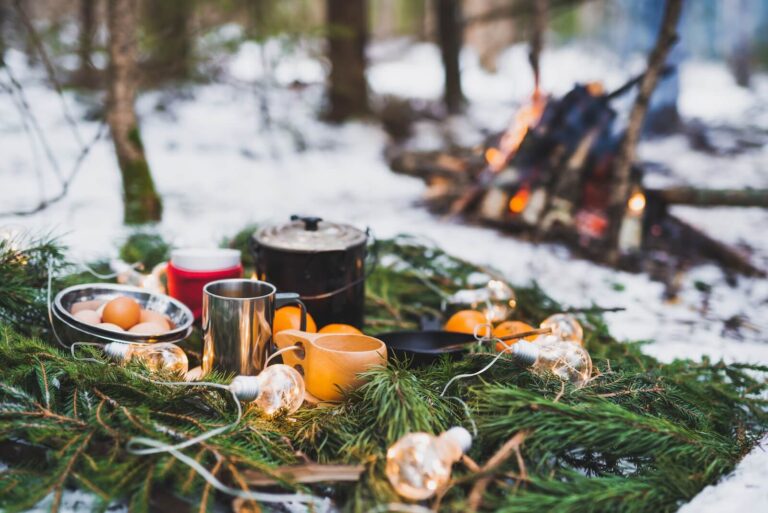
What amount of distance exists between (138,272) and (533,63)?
12.3ft

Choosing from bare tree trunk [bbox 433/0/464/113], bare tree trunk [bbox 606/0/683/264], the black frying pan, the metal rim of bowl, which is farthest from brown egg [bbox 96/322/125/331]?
bare tree trunk [bbox 433/0/464/113]

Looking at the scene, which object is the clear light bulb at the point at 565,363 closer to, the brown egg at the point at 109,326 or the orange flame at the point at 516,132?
the brown egg at the point at 109,326

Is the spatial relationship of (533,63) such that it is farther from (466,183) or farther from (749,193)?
(749,193)

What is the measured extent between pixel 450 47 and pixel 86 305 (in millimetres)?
8010

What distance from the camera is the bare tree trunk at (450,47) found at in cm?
896

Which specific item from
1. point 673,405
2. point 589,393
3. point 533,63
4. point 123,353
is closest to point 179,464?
point 123,353

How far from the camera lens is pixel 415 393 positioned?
63.3 inches

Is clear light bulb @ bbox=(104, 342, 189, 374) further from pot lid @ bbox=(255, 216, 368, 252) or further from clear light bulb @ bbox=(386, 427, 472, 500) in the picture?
clear light bulb @ bbox=(386, 427, 472, 500)

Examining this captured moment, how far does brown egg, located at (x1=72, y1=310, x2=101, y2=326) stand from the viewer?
1891 millimetres

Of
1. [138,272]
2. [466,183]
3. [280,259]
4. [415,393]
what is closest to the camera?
[415,393]

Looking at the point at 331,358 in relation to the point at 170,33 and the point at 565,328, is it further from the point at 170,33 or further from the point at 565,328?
the point at 170,33

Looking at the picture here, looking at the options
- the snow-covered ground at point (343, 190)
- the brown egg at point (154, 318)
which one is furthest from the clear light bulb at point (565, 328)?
the brown egg at point (154, 318)

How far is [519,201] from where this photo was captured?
4754 millimetres

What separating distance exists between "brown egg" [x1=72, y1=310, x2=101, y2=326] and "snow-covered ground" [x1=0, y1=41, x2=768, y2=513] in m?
0.47
